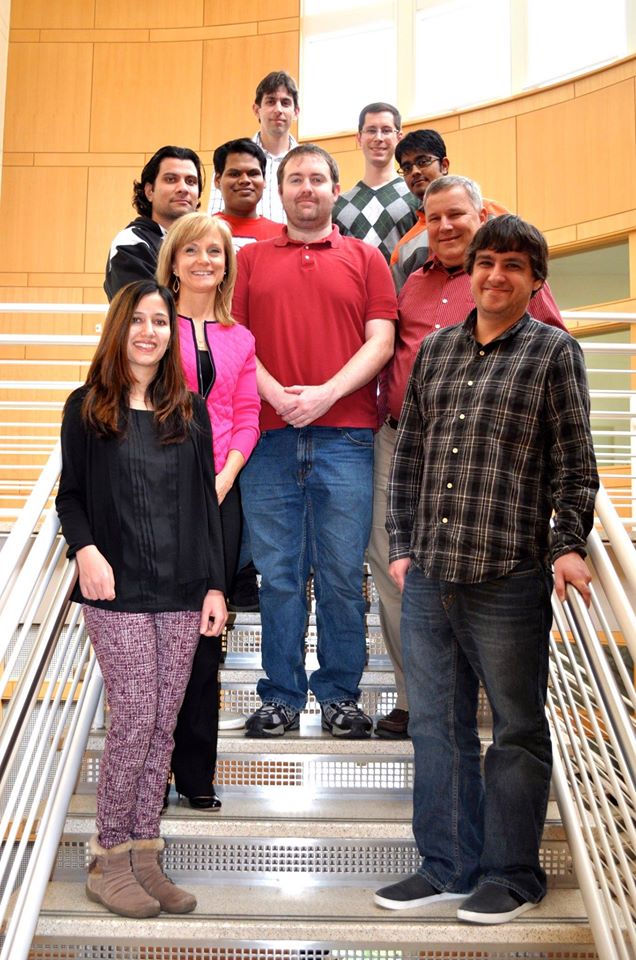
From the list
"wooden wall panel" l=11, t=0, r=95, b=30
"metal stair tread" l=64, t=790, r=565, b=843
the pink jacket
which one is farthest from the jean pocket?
"wooden wall panel" l=11, t=0, r=95, b=30

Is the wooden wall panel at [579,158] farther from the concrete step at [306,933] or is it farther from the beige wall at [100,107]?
the concrete step at [306,933]

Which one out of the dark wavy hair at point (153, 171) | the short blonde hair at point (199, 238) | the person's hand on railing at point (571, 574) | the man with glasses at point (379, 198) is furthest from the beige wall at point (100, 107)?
the person's hand on railing at point (571, 574)

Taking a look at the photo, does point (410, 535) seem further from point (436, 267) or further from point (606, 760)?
point (436, 267)

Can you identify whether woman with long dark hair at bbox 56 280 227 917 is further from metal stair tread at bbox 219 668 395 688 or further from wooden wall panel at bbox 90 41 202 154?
wooden wall panel at bbox 90 41 202 154

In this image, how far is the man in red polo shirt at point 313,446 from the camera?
279 cm

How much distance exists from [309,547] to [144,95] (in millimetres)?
6957

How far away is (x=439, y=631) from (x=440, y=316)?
1.04 m

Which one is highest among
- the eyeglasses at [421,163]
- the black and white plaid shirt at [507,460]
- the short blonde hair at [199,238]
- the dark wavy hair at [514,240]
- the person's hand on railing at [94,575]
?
the eyeglasses at [421,163]

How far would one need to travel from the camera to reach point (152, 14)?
8.67 metres

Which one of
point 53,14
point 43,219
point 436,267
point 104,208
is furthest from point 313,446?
point 53,14

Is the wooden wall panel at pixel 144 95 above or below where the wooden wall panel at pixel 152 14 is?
below

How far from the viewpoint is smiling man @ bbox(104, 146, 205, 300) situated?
3.00 m

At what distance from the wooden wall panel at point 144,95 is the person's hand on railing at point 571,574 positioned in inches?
291

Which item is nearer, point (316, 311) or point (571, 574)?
point (571, 574)
